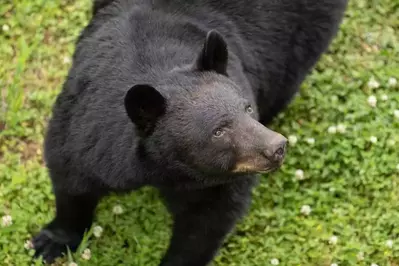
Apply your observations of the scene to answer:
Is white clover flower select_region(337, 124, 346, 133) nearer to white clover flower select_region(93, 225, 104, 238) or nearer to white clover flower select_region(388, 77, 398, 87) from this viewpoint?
white clover flower select_region(388, 77, 398, 87)

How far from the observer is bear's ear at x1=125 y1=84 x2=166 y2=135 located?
288cm

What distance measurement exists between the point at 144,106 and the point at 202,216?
3.12 ft

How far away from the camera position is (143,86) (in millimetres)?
2861

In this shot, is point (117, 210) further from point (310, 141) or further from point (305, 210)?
point (310, 141)

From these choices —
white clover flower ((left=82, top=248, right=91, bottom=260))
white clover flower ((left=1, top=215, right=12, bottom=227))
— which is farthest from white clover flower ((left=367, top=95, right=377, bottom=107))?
white clover flower ((left=1, top=215, right=12, bottom=227))

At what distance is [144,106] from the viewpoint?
2.96 metres

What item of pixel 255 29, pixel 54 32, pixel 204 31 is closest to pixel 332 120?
pixel 255 29

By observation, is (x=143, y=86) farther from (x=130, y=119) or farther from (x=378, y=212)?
(x=378, y=212)

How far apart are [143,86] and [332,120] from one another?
2.55 meters

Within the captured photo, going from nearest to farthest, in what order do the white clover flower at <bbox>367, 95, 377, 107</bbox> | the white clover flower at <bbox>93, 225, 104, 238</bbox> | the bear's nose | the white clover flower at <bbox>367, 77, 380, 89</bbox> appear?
1. the bear's nose
2. the white clover flower at <bbox>93, 225, 104, 238</bbox>
3. the white clover flower at <bbox>367, 95, 377, 107</bbox>
4. the white clover flower at <bbox>367, 77, 380, 89</bbox>

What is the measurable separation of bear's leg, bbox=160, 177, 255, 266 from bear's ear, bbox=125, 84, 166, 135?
550mm

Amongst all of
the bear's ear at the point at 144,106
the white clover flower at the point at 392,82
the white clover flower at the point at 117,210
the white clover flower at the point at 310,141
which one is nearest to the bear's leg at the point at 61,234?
the white clover flower at the point at 117,210

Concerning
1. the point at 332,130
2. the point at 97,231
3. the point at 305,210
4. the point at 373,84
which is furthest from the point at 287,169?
the point at 97,231

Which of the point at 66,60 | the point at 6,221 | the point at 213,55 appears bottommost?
the point at 6,221
